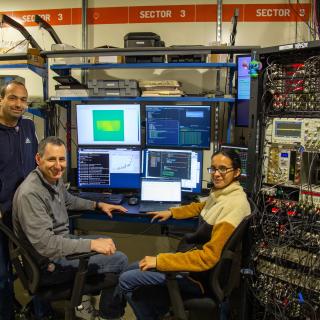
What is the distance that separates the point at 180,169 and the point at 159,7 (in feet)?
5.17

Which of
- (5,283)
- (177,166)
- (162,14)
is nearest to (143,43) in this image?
(162,14)

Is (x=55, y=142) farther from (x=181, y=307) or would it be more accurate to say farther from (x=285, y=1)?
(x=285, y=1)

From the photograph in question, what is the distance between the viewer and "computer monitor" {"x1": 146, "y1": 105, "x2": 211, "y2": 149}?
291 cm

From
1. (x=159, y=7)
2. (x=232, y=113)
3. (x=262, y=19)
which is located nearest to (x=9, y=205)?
(x=232, y=113)

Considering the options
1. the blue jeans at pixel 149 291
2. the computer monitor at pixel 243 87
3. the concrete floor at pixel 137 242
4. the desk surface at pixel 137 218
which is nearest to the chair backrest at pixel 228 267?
the blue jeans at pixel 149 291

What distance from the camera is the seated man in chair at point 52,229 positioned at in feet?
5.82

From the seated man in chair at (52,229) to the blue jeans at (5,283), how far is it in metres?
0.43

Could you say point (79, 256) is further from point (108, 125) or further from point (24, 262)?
point (108, 125)

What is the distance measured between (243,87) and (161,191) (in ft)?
3.42

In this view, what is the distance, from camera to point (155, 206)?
2600 mm

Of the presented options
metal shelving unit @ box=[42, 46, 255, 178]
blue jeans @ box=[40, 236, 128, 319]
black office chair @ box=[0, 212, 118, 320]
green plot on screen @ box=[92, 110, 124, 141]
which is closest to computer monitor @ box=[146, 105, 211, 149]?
metal shelving unit @ box=[42, 46, 255, 178]

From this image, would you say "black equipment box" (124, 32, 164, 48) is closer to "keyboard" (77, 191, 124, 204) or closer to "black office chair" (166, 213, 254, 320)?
"keyboard" (77, 191, 124, 204)

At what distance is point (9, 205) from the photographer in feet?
7.16

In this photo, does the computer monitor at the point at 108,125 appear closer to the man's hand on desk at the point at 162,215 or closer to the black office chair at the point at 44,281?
the man's hand on desk at the point at 162,215
